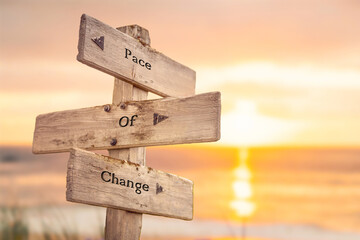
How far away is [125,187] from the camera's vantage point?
8.86 feet

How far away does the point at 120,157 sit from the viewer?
2.94m

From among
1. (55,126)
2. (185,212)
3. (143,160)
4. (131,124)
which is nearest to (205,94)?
(131,124)

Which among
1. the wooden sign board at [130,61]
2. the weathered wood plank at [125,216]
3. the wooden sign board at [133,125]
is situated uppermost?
the wooden sign board at [130,61]

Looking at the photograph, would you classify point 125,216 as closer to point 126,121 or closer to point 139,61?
point 126,121

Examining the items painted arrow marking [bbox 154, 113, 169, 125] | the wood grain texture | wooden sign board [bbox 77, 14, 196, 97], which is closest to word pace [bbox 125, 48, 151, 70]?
wooden sign board [bbox 77, 14, 196, 97]

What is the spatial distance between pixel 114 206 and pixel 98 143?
0.45 meters

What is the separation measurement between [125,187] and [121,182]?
0.13ft

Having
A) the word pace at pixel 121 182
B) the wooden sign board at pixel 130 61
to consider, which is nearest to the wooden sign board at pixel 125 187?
the word pace at pixel 121 182

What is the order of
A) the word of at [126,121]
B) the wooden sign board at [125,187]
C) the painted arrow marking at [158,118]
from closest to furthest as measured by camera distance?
the wooden sign board at [125,187], the painted arrow marking at [158,118], the word of at [126,121]

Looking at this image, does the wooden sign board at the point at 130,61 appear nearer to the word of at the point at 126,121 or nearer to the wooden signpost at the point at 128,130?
the wooden signpost at the point at 128,130

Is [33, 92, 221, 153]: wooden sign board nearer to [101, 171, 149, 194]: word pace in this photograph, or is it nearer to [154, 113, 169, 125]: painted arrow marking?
[154, 113, 169, 125]: painted arrow marking

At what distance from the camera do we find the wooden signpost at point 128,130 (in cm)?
257

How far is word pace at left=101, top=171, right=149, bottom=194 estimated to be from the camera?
2.61 meters

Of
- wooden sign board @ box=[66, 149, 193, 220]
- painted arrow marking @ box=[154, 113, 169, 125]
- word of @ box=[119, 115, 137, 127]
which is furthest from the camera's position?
word of @ box=[119, 115, 137, 127]
